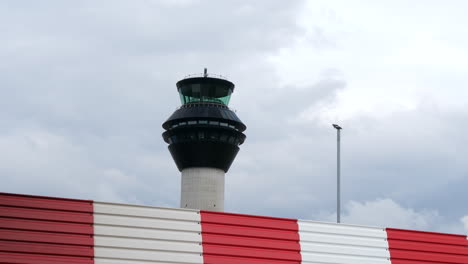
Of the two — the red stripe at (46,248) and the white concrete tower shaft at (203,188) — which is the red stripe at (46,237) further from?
the white concrete tower shaft at (203,188)

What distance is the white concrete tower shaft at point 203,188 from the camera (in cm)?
5922

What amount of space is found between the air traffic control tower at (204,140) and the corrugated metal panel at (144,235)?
41606 millimetres

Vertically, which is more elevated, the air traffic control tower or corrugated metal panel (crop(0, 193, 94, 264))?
the air traffic control tower

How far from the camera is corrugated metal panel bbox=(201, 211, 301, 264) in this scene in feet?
57.3

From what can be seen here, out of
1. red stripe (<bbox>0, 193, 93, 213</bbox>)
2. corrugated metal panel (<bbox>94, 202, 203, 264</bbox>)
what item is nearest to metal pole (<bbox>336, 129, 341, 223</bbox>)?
corrugated metal panel (<bbox>94, 202, 203, 264</bbox>)

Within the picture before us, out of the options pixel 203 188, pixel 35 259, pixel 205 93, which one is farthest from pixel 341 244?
pixel 205 93

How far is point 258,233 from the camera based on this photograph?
1833cm

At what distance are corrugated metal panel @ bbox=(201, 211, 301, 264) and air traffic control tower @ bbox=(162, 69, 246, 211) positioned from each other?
40.6 meters

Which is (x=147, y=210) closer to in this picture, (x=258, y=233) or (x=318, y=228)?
(x=258, y=233)

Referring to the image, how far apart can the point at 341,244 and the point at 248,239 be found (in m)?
2.81

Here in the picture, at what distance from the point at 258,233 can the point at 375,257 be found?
141 inches

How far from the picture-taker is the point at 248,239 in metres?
18.1

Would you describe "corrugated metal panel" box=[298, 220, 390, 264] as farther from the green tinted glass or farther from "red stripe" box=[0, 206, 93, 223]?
the green tinted glass

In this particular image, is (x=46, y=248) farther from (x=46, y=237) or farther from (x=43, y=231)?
(x=43, y=231)
